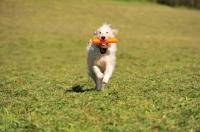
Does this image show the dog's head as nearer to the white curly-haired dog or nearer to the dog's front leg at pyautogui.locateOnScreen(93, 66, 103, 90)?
the white curly-haired dog

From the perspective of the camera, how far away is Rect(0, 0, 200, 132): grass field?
25.0 feet

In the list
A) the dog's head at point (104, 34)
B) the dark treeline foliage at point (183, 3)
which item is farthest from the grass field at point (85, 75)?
the dark treeline foliage at point (183, 3)

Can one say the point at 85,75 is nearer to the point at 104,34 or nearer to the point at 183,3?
the point at 104,34

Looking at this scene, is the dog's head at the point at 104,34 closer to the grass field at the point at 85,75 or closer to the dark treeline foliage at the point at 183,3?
the grass field at the point at 85,75

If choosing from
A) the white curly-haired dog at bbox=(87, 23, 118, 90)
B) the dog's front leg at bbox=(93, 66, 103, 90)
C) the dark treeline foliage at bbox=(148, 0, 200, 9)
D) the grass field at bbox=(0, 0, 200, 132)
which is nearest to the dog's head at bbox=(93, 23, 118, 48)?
the white curly-haired dog at bbox=(87, 23, 118, 90)

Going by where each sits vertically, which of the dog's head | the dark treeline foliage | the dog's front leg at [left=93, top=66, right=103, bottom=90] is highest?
the dog's head

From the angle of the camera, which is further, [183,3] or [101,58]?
[183,3]

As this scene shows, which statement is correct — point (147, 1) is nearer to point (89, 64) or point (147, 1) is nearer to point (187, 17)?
point (187, 17)

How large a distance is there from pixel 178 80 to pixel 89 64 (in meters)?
3.04

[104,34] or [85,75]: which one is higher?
[104,34]

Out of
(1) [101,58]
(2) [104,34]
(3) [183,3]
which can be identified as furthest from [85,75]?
(3) [183,3]

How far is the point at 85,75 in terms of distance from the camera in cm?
1556

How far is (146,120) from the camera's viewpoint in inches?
286

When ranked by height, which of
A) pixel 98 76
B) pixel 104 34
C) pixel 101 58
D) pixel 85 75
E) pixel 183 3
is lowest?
pixel 183 3
